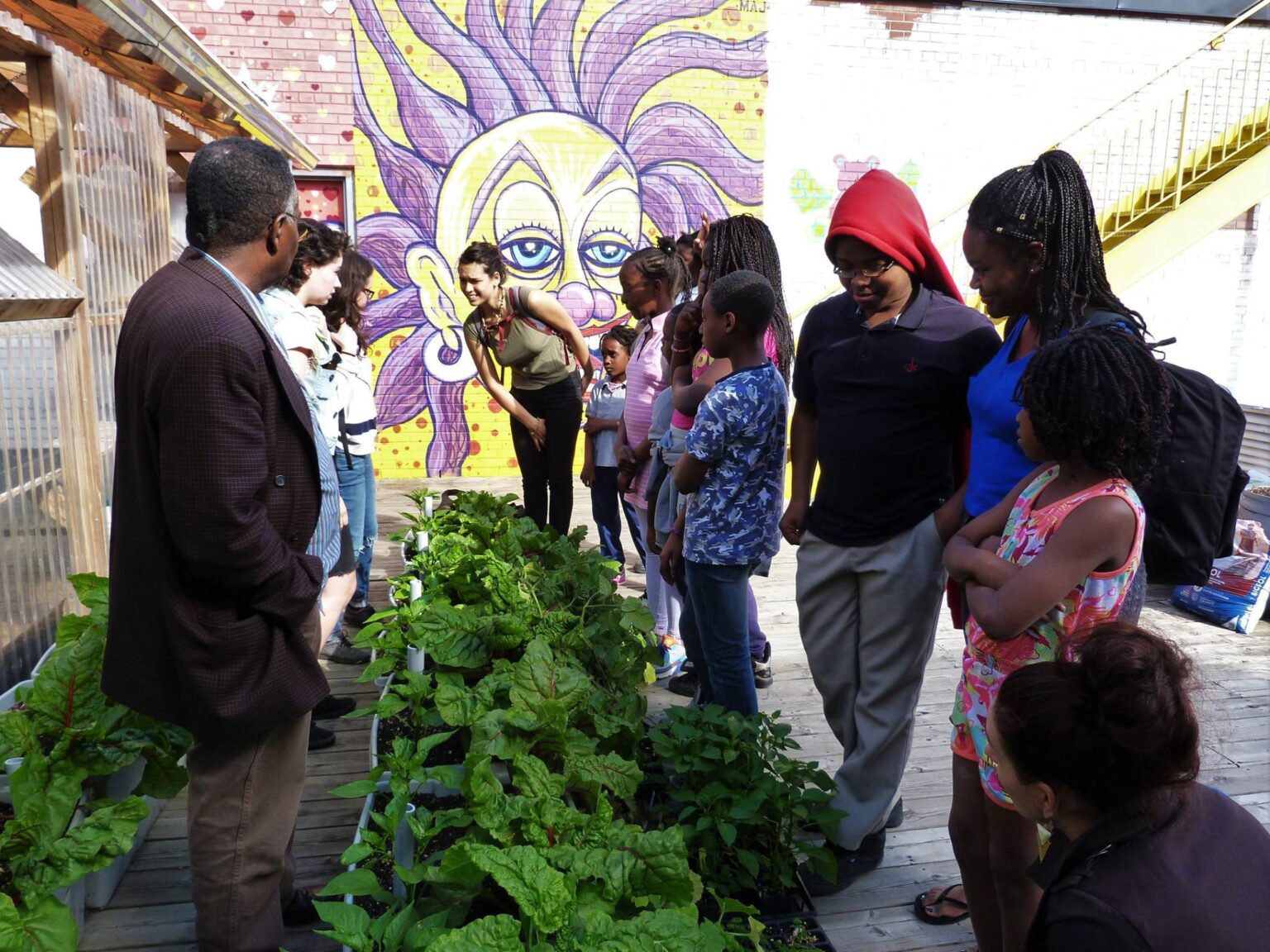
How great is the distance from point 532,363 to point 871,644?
9.86 feet

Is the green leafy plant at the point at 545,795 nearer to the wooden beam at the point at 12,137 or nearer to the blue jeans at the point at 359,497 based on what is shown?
the blue jeans at the point at 359,497

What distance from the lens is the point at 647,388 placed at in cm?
435

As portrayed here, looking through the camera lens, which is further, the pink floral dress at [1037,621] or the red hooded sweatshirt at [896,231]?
the red hooded sweatshirt at [896,231]

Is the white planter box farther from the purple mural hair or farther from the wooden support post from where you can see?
the purple mural hair

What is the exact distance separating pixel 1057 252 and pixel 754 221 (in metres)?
1.73

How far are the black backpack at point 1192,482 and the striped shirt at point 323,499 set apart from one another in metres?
1.73

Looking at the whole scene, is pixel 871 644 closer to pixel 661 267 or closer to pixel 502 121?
pixel 661 267

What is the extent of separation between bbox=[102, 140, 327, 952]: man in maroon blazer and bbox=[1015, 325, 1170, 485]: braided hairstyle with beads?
5.14 feet

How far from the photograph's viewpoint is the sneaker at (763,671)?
14.6ft

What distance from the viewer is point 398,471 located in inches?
361

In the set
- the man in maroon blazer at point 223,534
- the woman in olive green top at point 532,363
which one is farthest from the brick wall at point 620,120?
the man in maroon blazer at point 223,534

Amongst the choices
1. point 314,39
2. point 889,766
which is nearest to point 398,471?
point 314,39

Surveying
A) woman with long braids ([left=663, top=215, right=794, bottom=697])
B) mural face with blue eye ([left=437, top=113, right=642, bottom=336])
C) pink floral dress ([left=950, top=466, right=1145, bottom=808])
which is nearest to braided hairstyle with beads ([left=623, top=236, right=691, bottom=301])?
woman with long braids ([left=663, top=215, right=794, bottom=697])

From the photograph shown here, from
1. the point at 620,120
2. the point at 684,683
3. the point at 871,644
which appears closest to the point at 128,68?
the point at 684,683
